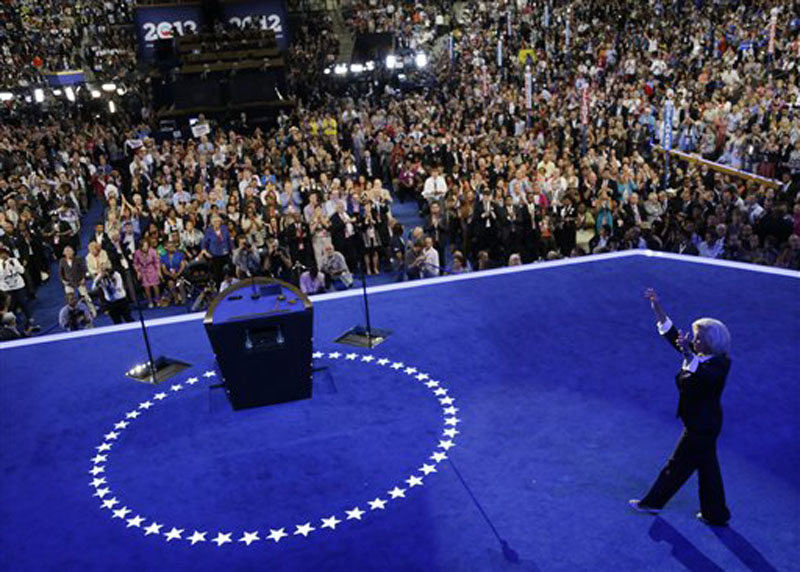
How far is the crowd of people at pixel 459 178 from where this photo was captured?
1279cm

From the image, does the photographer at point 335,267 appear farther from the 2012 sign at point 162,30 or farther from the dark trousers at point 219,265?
the 2012 sign at point 162,30

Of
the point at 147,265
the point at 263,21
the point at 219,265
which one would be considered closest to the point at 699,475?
the point at 219,265

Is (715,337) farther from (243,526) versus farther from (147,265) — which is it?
(147,265)

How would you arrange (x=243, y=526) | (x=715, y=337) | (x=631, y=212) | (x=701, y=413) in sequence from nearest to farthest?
(x=715, y=337)
(x=701, y=413)
(x=243, y=526)
(x=631, y=212)

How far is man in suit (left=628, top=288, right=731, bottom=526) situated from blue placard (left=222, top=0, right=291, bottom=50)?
84.7ft

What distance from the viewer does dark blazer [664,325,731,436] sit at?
209 inches

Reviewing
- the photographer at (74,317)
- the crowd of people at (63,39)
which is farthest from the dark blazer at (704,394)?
the crowd of people at (63,39)

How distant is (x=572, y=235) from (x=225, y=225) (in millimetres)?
6005

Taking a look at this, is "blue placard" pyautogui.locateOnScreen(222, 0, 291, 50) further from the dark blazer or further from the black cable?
the dark blazer

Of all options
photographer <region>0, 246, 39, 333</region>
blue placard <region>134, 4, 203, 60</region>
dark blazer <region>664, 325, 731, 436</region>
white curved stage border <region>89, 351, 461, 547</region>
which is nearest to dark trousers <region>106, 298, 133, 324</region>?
photographer <region>0, 246, 39, 333</region>

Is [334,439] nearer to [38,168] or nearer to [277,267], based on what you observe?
[277,267]

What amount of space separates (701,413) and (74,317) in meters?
8.71

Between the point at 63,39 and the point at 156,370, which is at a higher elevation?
the point at 63,39

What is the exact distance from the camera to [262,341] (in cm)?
751
